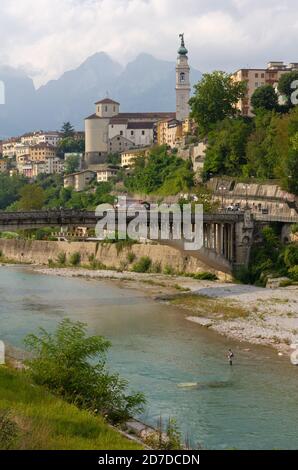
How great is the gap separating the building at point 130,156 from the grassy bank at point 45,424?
7155cm

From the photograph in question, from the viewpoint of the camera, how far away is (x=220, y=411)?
21266 millimetres

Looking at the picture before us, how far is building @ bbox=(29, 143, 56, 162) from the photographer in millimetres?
122125

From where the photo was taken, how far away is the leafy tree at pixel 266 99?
65.6 m

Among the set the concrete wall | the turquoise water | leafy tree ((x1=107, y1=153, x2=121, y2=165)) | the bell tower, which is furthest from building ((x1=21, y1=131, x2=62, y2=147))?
the turquoise water

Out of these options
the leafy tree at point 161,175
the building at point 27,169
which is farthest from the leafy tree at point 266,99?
the building at point 27,169

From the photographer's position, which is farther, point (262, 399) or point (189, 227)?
point (189, 227)

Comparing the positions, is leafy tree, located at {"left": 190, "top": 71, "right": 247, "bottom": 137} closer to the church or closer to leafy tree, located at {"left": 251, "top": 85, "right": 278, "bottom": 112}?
leafy tree, located at {"left": 251, "top": 85, "right": 278, "bottom": 112}

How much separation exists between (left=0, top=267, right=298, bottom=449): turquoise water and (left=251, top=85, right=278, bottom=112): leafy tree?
27.3 m

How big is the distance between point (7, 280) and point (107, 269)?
6.64 m

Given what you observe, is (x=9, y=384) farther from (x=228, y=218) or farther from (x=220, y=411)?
(x=228, y=218)

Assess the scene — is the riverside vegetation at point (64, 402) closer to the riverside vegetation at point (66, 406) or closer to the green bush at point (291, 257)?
the riverside vegetation at point (66, 406)

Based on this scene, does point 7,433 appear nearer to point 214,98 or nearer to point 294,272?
point 294,272

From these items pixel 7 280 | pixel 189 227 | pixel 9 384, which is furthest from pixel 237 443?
pixel 7 280

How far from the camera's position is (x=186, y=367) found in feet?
85.8
